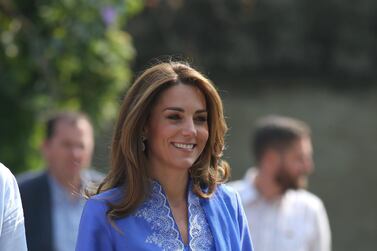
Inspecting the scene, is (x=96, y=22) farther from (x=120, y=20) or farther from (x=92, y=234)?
(x=92, y=234)

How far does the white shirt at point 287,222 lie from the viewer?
21.3 feet

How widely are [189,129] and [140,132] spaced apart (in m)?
0.18

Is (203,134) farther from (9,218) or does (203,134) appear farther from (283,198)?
(283,198)

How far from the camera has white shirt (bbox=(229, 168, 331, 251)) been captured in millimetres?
6496

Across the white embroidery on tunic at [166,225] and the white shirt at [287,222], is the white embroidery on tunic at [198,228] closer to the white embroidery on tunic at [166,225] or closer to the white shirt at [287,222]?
the white embroidery on tunic at [166,225]

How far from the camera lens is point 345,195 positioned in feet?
35.1

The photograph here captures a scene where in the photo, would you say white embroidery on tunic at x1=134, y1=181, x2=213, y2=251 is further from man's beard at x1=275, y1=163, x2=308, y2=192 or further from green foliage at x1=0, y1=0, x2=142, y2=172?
green foliage at x1=0, y1=0, x2=142, y2=172

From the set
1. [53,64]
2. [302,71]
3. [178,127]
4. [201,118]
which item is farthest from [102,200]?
[302,71]

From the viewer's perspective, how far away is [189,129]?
4.14 metres

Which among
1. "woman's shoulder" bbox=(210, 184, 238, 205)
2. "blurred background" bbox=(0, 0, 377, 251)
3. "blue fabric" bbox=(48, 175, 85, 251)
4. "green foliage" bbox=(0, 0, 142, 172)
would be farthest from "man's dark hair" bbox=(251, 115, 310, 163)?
"woman's shoulder" bbox=(210, 184, 238, 205)

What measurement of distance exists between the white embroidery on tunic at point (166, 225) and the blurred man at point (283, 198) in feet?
7.60

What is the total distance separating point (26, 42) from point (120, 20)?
0.67 m

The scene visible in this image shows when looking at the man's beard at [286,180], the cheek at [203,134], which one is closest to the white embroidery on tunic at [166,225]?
the cheek at [203,134]

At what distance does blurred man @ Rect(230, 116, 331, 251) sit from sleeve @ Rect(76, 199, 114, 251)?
2580 millimetres
